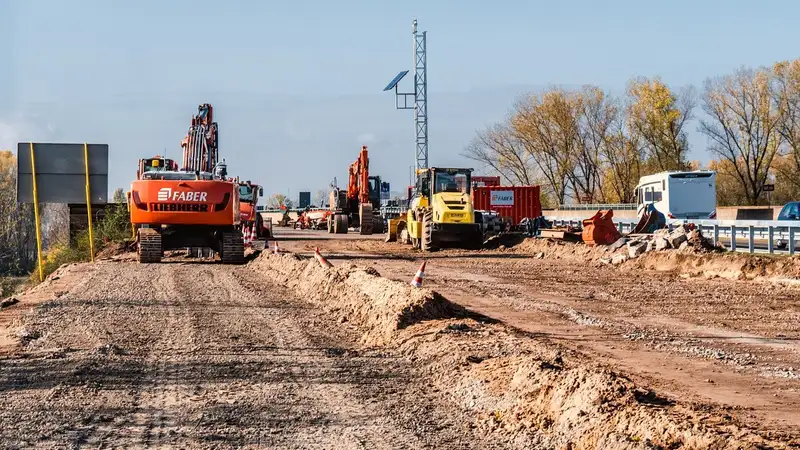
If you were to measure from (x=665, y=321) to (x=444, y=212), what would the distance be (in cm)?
1855

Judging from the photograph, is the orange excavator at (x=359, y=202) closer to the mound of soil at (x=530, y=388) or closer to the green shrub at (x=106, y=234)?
the green shrub at (x=106, y=234)

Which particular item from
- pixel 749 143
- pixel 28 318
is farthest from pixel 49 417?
pixel 749 143

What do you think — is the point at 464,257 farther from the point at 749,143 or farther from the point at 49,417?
the point at 749,143

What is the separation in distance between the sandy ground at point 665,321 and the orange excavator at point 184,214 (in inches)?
156

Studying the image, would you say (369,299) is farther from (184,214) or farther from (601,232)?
(601,232)

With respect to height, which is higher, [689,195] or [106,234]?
[689,195]

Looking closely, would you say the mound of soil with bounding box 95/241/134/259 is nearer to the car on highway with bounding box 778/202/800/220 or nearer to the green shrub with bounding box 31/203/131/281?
the green shrub with bounding box 31/203/131/281

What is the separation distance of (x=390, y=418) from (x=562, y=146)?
75188 mm

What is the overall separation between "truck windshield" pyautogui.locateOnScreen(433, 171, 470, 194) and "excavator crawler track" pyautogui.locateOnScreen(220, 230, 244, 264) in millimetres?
9111

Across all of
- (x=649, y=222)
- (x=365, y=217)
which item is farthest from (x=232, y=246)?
(x=365, y=217)

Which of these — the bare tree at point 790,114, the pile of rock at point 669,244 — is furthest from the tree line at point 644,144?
the pile of rock at point 669,244

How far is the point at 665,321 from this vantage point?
14.3 meters

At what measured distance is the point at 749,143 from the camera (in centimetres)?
7338

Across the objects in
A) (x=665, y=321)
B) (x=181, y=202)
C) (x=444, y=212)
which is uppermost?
(x=181, y=202)
